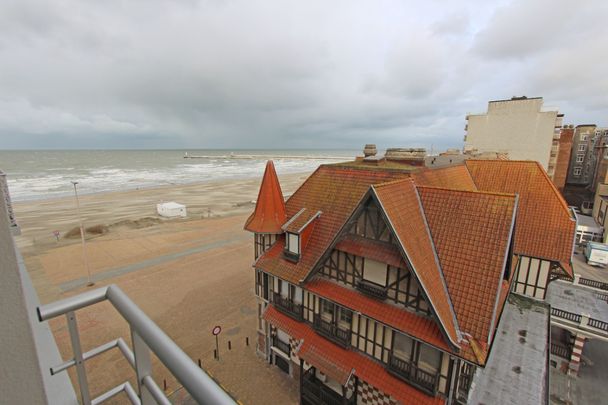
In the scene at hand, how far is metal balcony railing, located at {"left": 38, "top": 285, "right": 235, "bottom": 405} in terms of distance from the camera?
1.57 meters


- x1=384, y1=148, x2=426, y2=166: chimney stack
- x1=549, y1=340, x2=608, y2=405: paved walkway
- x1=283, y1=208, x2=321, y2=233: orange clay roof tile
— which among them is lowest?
x1=549, y1=340, x2=608, y2=405: paved walkway

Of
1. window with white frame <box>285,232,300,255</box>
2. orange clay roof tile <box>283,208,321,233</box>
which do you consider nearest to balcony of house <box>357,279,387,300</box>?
window with white frame <box>285,232,300,255</box>

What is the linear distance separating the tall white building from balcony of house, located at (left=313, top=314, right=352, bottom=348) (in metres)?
37.5

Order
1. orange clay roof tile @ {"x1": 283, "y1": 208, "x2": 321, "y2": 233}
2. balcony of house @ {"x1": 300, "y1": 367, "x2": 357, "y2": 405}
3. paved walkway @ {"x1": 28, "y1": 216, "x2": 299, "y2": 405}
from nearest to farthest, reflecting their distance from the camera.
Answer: balcony of house @ {"x1": 300, "y1": 367, "x2": 357, "y2": 405}
orange clay roof tile @ {"x1": 283, "y1": 208, "x2": 321, "y2": 233}
paved walkway @ {"x1": 28, "y1": 216, "x2": 299, "y2": 405}

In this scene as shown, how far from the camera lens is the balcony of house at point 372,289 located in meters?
11.1

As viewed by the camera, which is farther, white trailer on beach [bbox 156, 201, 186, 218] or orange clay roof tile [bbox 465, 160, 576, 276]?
white trailer on beach [bbox 156, 201, 186, 218]

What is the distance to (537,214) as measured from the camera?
16.7 metres

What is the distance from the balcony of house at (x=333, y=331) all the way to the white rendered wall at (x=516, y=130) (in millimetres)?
43413

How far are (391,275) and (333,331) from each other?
3.78 metres

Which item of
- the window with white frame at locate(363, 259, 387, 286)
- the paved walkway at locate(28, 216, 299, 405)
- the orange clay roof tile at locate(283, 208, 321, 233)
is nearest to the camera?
the window with white frame at locate(363, 259, 387, 286)

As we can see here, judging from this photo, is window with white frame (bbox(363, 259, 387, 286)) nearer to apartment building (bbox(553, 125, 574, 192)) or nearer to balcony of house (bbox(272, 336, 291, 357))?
balcony of house (bbox(272, 336, 291, 357))

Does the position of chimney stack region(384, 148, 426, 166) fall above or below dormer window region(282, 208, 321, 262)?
above

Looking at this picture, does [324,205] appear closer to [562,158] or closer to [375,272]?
[375,272]

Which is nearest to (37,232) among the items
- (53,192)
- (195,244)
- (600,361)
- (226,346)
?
(195,244)
